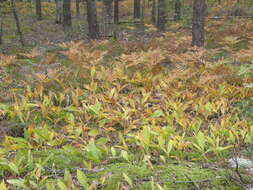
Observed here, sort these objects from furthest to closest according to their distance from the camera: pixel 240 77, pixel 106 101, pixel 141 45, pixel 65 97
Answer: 1. pixel 141 45
2. pixel 240 77
3. pixel 65 97
4. pixel 106 101

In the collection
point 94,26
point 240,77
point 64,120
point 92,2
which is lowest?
point 64,120

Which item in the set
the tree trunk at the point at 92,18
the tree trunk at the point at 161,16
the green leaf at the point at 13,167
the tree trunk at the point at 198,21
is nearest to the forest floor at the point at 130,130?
the green leaf at the point at 13,167

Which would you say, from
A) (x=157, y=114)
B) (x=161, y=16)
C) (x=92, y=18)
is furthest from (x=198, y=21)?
(x=161, y=16)

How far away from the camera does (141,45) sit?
916 cm

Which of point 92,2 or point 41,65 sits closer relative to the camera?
point 41,65

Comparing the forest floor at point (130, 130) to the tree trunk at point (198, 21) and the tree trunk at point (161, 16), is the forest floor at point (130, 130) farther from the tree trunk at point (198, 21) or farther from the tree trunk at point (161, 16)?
the tree trunk at point (161, 16)

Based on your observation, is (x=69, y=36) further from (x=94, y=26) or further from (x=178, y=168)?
(x=178, y=168)

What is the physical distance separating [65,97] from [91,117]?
40.4 inches

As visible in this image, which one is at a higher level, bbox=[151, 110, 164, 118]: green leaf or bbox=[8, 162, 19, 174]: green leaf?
bbox=[151, 110, 164, 118]: green leaf

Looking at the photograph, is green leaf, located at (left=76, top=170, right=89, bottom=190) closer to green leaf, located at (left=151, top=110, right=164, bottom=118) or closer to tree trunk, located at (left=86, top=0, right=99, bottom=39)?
green leaf, located at (left=151, top=110, right=164, bottom=118)

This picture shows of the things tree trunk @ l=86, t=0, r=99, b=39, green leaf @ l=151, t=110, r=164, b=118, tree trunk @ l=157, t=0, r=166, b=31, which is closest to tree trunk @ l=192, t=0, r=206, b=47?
green leaf @ l=151, t=110, r=164, b=118

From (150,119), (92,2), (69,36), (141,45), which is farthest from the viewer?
(69,36)

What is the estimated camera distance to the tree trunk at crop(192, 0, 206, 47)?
23.9 ft

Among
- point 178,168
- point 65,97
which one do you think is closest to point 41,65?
point 65,97
